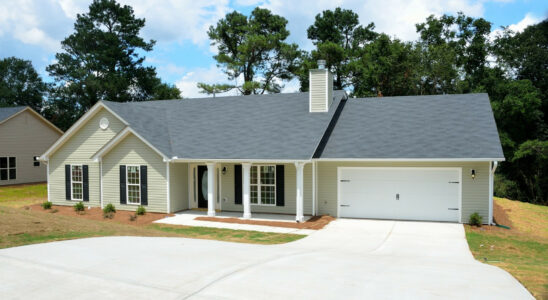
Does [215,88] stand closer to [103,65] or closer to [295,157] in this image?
[103,65]

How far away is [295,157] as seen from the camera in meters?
16.1

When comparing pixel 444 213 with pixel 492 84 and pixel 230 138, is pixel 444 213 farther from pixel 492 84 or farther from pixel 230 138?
pixel 492 84

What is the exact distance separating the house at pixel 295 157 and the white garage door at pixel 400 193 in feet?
0.13

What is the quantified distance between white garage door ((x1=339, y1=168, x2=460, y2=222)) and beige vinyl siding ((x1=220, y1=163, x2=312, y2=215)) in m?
1.38

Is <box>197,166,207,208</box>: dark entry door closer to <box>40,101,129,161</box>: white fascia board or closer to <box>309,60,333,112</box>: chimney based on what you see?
<box>40,101,129,161</box>: white fascia board

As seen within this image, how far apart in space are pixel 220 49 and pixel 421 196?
107 ft

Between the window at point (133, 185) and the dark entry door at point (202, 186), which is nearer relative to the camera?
the window at point (133, 185)

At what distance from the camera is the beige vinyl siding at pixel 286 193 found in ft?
57.5

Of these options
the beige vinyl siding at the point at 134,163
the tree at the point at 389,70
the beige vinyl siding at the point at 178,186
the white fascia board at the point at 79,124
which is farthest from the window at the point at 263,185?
the tree at the point at 389,70

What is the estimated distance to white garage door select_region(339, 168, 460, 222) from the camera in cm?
1627

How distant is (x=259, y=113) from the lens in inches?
808

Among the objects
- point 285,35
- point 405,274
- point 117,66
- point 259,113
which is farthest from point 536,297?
point 117,66

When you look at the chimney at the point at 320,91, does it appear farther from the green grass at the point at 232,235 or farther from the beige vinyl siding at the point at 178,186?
the green grass at the point at 232,235

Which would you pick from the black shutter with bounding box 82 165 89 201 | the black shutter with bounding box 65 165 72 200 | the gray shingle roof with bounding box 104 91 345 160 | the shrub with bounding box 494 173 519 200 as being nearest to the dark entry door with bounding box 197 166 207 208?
the gray shingle roof with bounding box 104 91 345 160
